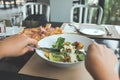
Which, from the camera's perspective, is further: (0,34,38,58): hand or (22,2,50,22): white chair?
(22,2,50,22): white chair

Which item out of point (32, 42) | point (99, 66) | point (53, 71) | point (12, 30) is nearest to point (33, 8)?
point (12, 30)

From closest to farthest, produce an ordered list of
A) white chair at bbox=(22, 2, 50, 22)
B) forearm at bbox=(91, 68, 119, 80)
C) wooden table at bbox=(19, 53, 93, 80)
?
forearm at bbox=(91, 68, 119, 80)
wooden table at bbox=(19, 53, 93, 80)
white chair at bbox=(22, 2, 50, 22)

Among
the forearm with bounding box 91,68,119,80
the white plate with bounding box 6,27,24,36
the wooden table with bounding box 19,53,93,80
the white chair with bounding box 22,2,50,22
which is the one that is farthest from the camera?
the white chair with bounding box 22,2,50,22

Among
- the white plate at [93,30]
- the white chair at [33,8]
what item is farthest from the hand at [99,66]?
the white chair at [33,8]

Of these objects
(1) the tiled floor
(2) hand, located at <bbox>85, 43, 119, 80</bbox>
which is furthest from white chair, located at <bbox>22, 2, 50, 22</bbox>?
(2) hand, located at <bbox>85, 43, 119, 80</bbox>

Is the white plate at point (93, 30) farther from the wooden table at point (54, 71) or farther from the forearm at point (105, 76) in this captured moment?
the forearm at point (105, 76)

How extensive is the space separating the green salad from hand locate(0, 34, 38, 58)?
0.39ft

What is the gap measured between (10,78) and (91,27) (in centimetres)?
88

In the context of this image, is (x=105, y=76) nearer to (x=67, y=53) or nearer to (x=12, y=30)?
(x=67, y=53)

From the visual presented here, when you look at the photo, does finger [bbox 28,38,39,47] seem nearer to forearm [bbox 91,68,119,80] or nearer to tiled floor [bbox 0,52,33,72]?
tiled floor [bbox 0,52,33,72]

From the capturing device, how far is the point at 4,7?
3.82m

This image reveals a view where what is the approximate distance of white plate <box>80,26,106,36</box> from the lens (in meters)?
1.38

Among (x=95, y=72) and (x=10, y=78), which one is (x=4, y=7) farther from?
(x=95, y=72)

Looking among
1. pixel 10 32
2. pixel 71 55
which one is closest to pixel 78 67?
pixel 71 55
